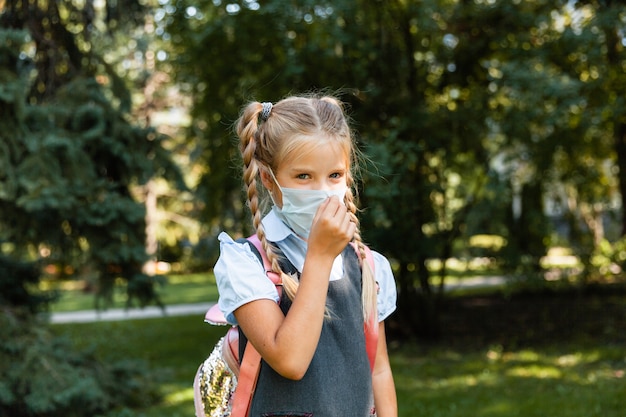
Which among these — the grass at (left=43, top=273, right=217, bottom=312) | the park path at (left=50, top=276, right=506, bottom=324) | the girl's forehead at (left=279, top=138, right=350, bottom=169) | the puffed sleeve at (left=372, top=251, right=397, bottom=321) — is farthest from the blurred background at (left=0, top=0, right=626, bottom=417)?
the grass at (left=43, top=273, right=217, bottom=312)

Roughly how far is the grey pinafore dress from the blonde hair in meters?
0.08

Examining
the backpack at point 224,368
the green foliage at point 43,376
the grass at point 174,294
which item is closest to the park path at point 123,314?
the grass at point 174,294

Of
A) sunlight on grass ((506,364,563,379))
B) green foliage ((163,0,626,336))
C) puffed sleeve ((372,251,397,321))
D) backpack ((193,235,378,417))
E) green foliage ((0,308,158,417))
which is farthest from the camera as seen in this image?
green foliage ((163,0,626,336))

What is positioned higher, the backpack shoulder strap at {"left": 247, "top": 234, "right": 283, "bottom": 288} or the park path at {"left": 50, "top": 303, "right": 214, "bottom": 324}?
the backpack shoulder strap at {"left": 247, "top": 234, "right": 283, "bottom": 288}

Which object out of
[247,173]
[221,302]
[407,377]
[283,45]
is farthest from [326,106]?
[283,45]

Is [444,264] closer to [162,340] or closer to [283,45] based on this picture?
[283,45]

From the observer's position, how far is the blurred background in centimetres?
554

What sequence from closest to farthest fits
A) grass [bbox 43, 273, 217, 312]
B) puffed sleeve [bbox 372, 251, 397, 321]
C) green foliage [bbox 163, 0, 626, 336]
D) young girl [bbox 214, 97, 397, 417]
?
1. young girl [bbox 214, 97, 397, 417]
2. puffed sleeve [bbox 372, 251, 397, 321]
3. green foliage [bbox 163, 0, 626, 336]
4. grass [bbox 43, 273, 217, 312]

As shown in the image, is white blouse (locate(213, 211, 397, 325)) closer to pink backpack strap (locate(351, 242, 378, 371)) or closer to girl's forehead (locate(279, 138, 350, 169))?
pink backpack strap (locate(351, 242, 378, 371))

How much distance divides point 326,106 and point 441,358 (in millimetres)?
6697

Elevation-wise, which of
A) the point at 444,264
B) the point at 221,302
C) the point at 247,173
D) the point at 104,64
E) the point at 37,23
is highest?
the point at 37,23

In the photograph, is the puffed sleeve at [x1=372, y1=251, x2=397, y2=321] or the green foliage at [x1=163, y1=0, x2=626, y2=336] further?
the green foliage at [x1=163, y1=0, x2=626, y2=336]

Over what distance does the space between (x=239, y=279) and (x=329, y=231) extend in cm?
26

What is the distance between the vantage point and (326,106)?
2086mm
